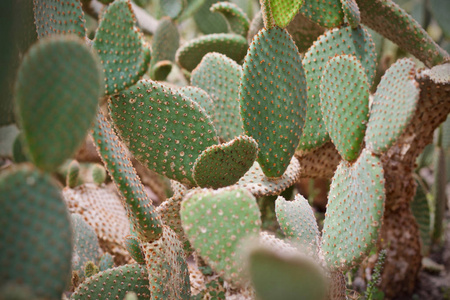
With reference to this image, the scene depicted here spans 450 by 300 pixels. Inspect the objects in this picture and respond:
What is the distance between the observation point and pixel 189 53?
6.97 ft

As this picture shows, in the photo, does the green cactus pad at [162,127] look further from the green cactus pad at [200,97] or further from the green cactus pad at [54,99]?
the green cactus pad at [54,99]

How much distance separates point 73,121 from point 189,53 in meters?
1.43

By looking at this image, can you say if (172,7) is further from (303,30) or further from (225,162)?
(225,162)

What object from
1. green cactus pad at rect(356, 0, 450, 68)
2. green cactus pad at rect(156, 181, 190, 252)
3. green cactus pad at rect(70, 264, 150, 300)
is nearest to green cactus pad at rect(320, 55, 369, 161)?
green cactus pad at rect(356, 0, 450, 68)

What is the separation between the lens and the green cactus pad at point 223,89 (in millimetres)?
1738

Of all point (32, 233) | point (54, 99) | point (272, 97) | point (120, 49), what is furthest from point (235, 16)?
point (32, 233)

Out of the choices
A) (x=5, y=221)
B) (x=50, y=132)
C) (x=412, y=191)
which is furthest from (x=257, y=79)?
(x=412, y=191)

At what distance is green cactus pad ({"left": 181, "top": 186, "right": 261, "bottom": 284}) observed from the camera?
1003 mm

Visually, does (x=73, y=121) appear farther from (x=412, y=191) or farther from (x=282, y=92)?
(x=412, y=191)

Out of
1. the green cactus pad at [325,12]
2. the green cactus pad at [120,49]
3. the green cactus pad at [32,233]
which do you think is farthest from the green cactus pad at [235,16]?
the green cactus pad at [32,233]

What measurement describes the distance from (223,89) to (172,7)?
1204 millimetres

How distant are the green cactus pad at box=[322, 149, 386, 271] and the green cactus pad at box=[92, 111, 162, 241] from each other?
532 mm

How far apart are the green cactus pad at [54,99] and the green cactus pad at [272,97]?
69cm

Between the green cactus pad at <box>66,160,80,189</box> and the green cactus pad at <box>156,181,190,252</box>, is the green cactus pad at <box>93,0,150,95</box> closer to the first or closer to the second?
the green cactus pad at <box>156,181,190,252</box>
